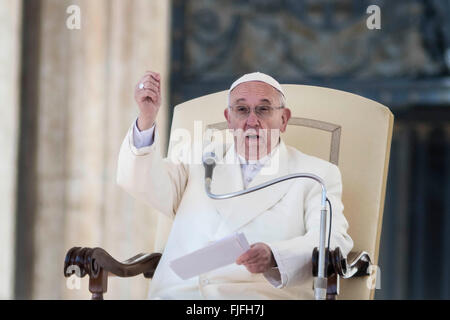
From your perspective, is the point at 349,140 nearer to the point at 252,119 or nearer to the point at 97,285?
the point at 252,119

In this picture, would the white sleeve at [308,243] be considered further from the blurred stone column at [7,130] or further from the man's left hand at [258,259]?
the blurred stone column at [7,130]

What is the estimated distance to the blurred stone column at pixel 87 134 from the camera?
4.40m

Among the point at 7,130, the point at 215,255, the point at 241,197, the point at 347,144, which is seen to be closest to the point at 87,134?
the point at 7,130

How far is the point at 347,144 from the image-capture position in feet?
8.77

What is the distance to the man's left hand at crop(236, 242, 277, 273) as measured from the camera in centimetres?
205

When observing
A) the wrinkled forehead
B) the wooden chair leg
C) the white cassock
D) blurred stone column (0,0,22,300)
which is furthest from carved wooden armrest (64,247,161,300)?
blurred stone column (0,0,22,300)

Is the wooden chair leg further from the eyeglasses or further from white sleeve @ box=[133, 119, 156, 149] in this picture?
the eyeglasses

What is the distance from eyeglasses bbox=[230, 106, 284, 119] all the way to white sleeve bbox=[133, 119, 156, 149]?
26 centimetres

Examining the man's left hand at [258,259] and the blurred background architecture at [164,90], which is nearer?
the man's left hand at [258,259]

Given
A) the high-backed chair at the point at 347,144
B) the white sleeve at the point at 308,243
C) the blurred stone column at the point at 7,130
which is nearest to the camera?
the white sleeve at the point at 308,243

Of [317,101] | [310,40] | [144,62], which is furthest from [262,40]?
[317,101]

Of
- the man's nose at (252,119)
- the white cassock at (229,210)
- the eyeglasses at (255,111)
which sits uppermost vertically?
the eyeglasses at (255,111)

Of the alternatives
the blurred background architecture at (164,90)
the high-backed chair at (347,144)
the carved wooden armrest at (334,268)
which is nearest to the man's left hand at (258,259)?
the carved wooden armrest at (334,268)

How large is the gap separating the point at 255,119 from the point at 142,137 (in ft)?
1.07
